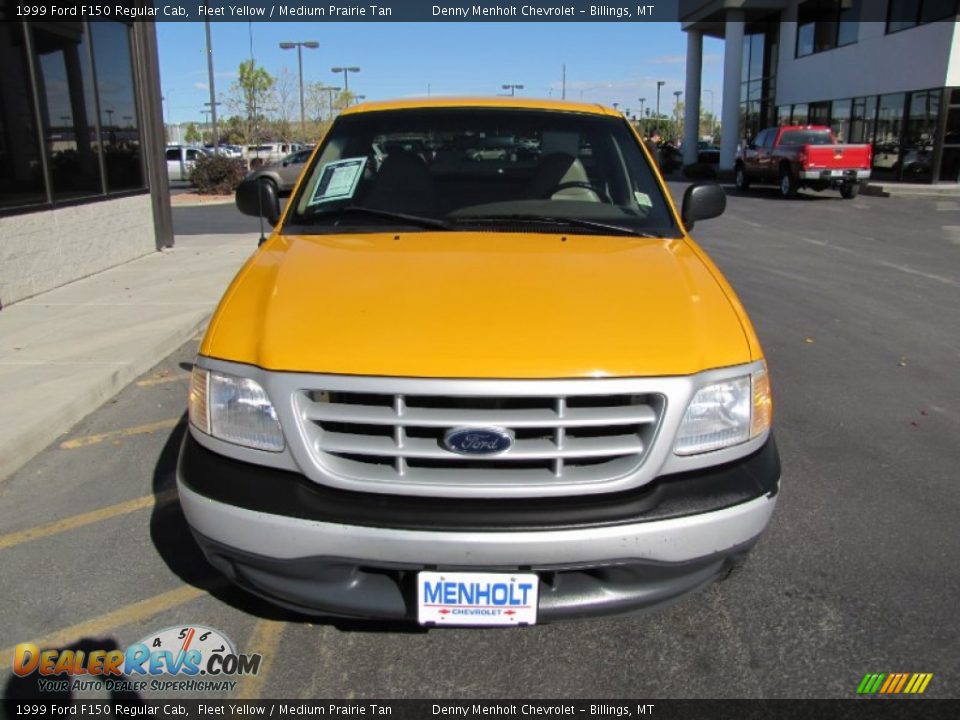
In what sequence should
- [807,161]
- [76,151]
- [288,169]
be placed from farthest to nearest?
[288,169] < [807,161] < [76,151]

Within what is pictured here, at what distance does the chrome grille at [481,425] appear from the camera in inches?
87.9

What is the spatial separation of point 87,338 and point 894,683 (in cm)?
612

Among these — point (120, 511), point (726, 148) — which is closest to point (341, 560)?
point (120, 511)

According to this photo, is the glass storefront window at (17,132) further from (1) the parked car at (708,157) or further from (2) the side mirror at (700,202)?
(1) the parked car at (708,157)

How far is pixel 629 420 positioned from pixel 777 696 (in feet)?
3.45

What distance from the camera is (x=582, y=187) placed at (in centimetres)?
372

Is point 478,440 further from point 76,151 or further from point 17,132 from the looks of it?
point 76,151

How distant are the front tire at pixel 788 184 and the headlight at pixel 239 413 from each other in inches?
871

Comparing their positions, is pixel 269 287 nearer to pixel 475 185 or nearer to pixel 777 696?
pixel 475 185

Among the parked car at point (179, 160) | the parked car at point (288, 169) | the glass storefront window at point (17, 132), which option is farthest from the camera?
the parked car at point (179, 160)

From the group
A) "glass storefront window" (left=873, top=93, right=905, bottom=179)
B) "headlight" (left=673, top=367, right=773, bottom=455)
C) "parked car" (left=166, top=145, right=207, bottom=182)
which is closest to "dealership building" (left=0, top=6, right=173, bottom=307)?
"headlight" (left=673, top=367, right=773, bottom=455)

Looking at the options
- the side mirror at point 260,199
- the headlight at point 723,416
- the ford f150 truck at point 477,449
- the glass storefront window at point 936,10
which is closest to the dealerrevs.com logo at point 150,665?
the ford f150 truck at point 477,449

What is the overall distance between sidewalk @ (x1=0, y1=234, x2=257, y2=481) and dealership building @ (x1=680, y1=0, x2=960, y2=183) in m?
22.4

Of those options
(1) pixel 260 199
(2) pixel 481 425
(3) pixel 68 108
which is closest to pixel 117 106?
(3) pixel 68 108
